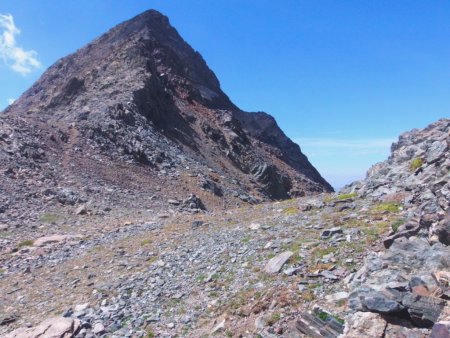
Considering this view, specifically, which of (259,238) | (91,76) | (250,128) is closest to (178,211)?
(259,238)

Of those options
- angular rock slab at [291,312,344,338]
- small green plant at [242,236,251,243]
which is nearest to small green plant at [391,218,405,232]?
angular rock slab at [291,312,344,338]

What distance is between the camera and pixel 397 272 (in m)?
10.7

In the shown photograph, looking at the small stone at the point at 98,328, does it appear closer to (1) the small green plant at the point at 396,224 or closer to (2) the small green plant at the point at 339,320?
(2) the small green plant at the point at 339,320

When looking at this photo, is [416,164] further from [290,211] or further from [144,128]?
[144,128]

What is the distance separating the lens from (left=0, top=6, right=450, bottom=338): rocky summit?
1041 cm

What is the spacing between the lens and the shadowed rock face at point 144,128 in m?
45.4

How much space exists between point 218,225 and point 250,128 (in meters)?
76.9

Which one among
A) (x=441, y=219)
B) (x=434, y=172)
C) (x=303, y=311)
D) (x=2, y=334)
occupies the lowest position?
(x=2, y=334)

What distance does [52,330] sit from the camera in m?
12.9

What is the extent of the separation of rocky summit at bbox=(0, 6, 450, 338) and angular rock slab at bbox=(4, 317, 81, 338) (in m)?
0.05

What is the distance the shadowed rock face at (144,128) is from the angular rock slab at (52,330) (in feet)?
89.3

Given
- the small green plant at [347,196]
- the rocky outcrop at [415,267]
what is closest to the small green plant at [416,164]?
the rocky outcrop at [415,267]

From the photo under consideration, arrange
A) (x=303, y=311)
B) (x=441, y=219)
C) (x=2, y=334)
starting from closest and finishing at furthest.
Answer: (x=303, y=311) → (x=441, y=219) → (x=2, y=334)

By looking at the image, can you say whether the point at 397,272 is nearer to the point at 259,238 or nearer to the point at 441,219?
the point at 441,219
